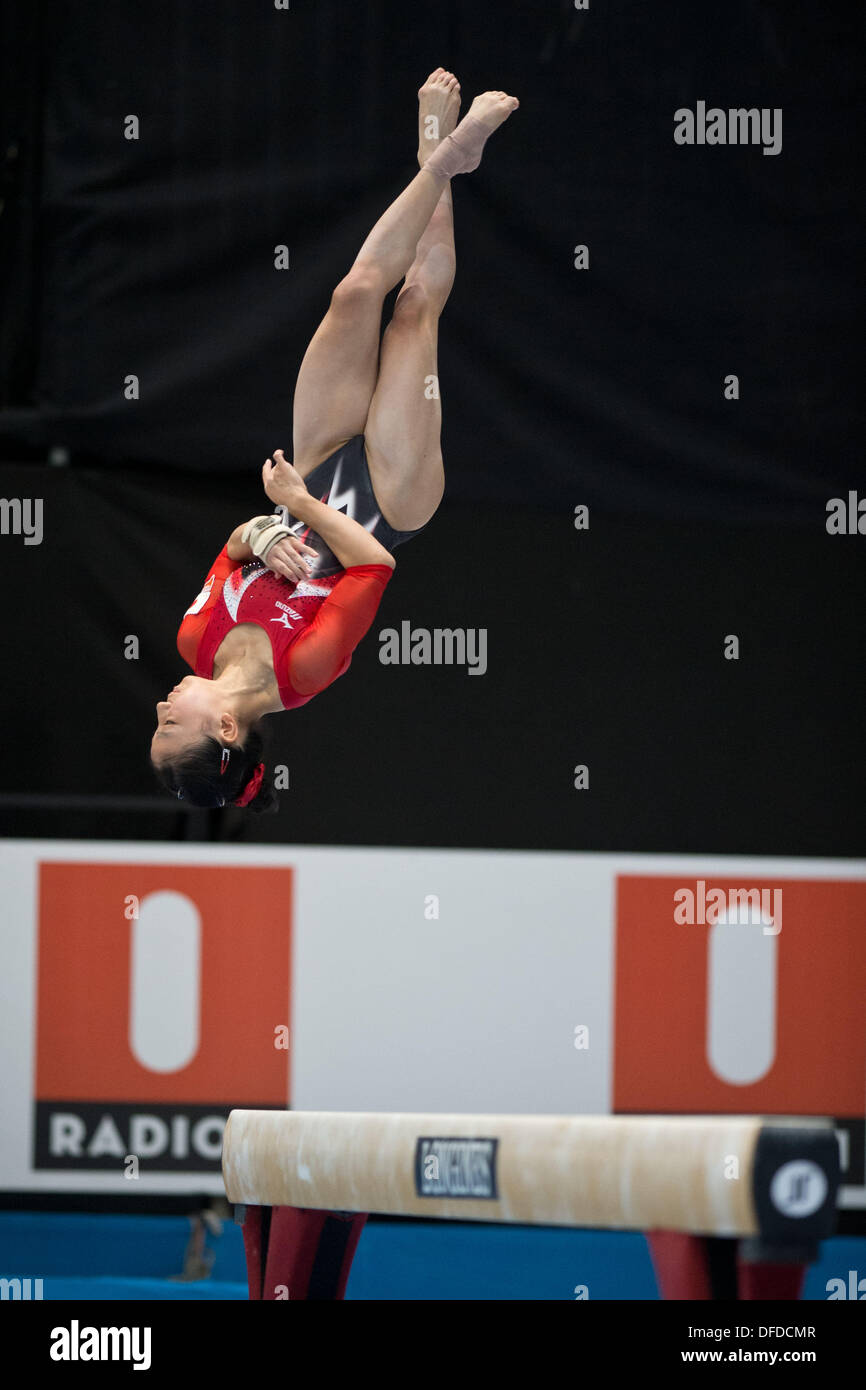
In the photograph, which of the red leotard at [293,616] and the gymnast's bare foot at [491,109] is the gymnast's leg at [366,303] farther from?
the red leotard at [293,616]

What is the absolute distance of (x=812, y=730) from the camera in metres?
6.28

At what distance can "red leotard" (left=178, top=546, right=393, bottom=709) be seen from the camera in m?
4.11

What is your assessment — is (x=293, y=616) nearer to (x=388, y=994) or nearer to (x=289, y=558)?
(x=289, y=558)

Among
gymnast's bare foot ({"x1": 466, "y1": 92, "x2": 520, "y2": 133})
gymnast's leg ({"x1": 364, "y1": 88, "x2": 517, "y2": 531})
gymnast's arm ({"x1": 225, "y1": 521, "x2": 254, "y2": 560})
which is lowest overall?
gymnast's arm ({"x1": 225, "y1": 521, "x2": 254, "y2": 560})

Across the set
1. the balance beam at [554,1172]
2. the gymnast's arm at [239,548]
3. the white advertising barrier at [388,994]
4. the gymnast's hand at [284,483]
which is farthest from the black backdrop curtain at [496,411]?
the balance beam at [554,1172]

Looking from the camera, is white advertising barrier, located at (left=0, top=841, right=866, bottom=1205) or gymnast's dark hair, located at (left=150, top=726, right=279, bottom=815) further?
white advertising barrier, located at (left=0, top=841, right=866, bottom=1205)

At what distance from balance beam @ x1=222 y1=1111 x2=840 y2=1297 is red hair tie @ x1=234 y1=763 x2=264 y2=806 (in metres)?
0.79

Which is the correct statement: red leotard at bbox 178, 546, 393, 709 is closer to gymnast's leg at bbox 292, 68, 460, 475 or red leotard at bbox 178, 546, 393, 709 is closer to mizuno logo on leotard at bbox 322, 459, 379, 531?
mizuno logo on leotard at bbox 322, 459, 379, 531

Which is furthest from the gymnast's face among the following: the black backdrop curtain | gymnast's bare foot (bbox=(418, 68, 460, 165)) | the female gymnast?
the black backdrop curtain

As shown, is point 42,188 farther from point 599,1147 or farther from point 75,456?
point 599,1147

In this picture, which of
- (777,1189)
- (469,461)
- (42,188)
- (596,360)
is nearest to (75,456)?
(42,188)

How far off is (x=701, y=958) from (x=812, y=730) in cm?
99

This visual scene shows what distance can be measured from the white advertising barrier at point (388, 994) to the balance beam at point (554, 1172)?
1.95m

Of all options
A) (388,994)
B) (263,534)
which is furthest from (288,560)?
(388,994)
